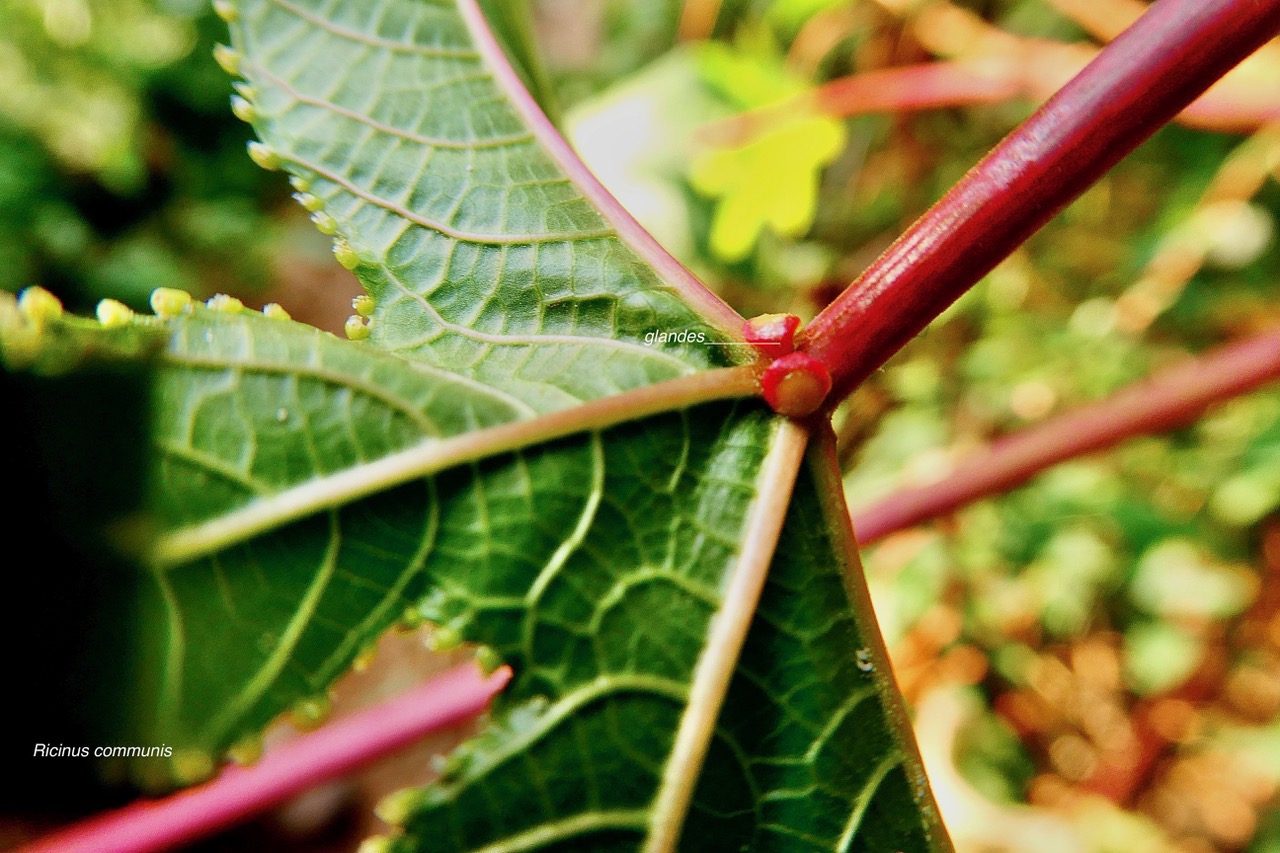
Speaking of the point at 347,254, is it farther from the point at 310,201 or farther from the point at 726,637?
the point at 726,637

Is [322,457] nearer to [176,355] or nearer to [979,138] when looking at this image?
[176,355]

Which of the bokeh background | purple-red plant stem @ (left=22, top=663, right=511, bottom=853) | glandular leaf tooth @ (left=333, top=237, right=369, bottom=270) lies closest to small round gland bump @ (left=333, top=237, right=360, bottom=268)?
glandular leaf tooth @ (left=333, top=237, right=369, bottom=270)

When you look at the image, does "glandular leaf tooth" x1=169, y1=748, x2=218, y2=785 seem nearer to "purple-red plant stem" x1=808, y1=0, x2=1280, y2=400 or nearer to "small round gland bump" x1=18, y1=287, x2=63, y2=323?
"small round gland bump" x1=18, y1=287, x2=63, y2=323

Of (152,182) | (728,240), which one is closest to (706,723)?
(728,240)

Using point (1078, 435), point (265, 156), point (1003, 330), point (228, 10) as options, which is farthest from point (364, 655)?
point (1003, 330)

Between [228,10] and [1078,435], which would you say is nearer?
[228,10]

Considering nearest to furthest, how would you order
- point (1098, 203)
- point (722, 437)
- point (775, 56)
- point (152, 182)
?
point (722, 437) < point (1098, 203) < point (775, 56) < point (152, 182)

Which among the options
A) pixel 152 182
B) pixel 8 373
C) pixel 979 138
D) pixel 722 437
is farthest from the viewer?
pixel 152 182
